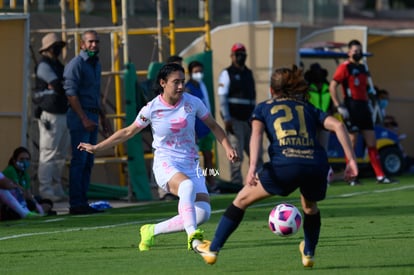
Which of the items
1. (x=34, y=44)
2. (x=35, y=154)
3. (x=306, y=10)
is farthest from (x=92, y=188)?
(x=306, y=10)

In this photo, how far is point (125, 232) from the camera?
12.5 m

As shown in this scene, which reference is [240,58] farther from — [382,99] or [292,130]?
[292,130]

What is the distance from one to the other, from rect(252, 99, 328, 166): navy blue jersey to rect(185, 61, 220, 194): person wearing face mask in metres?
7.75

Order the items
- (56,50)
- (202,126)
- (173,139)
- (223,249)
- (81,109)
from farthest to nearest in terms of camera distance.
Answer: (202,126)
(56,50)
(81,109)
(223,249)
(173,139)

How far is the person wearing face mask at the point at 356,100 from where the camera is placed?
19.3 m

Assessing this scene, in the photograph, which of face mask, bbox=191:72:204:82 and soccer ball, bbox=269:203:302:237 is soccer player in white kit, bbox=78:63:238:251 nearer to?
soccer ball, bbox=269:203:302:237

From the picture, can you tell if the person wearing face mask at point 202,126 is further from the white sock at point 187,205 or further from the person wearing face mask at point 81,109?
the white sock at point 187,205

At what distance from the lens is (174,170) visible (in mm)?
10516

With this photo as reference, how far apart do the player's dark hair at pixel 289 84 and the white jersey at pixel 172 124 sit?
58.2 inches

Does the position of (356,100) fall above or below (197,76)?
below

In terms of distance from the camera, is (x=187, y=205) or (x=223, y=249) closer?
(x=187, y=205)

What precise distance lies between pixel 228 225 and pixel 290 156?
2.41 ft

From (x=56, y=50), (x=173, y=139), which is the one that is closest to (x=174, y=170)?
(x=173, y=139)

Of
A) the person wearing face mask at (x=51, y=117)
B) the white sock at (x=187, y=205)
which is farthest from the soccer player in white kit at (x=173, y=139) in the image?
the person wearing face mask at (x=51, y=117)
